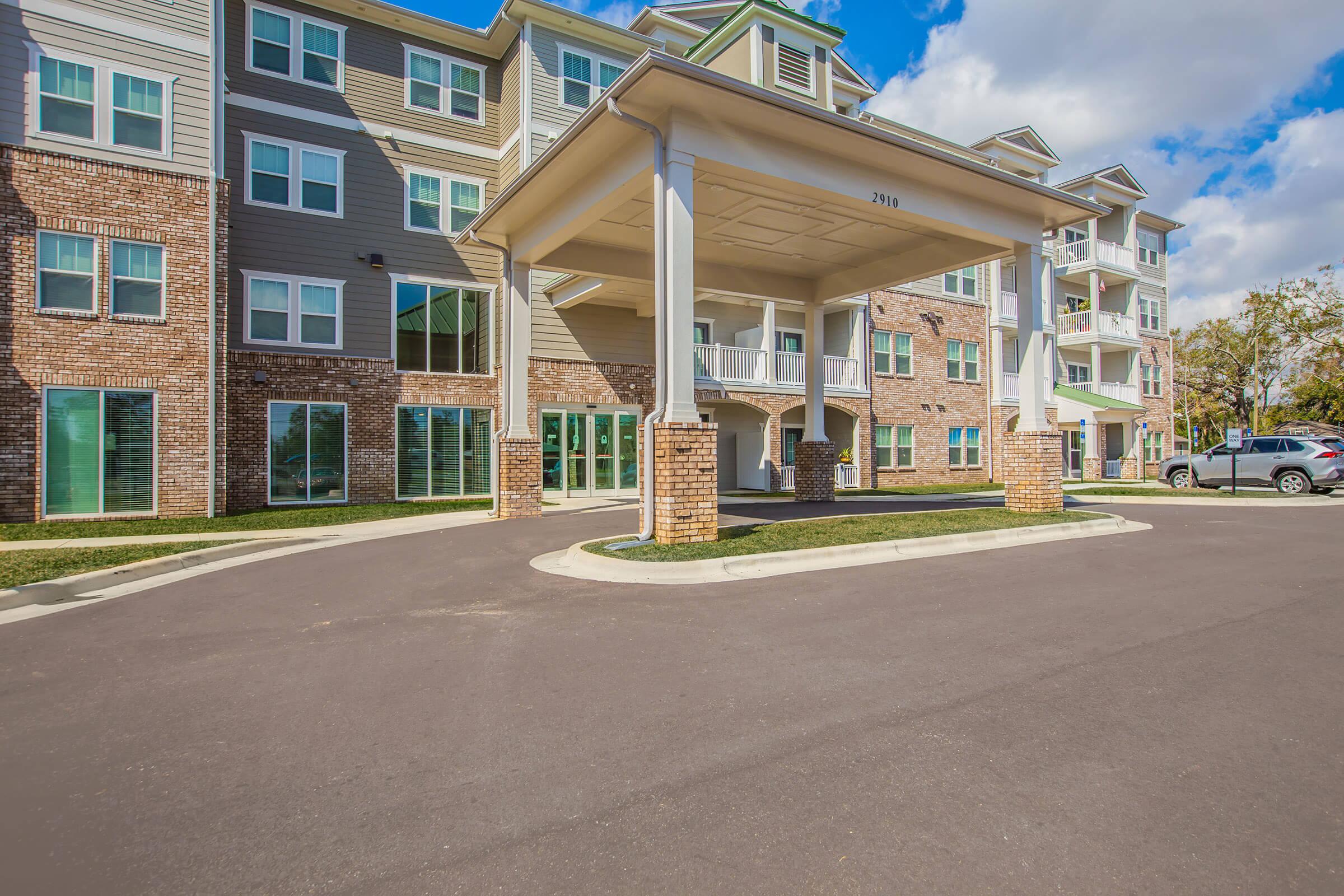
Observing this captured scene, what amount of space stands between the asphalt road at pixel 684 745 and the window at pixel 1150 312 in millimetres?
32772

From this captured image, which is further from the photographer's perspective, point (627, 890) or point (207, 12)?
point (207, 12)

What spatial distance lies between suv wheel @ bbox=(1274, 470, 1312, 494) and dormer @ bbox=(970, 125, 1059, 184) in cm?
1341

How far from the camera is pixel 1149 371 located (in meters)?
35.0

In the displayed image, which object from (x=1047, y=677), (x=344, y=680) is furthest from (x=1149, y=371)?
(x=344, y=680)

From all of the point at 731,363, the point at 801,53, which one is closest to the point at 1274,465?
the point at 731,363

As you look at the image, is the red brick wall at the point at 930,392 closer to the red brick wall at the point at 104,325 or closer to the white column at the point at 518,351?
the white column at the point at 518,351

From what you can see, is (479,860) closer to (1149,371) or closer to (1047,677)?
(1047,677)

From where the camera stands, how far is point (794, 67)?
41.1ft

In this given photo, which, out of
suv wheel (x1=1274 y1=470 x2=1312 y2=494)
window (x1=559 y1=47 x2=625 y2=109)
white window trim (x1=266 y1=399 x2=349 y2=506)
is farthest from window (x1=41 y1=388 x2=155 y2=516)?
suv wheel (x1=1274 y1=470 x2=1312 y2=494)

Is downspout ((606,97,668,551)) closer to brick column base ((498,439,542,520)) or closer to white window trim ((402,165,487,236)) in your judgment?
brick column base ((498,439,542,520))

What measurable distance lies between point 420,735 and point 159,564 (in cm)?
732

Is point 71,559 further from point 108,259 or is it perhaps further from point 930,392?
point 930,392

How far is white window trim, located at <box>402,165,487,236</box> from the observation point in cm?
1959

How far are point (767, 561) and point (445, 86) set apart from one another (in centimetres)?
1786
